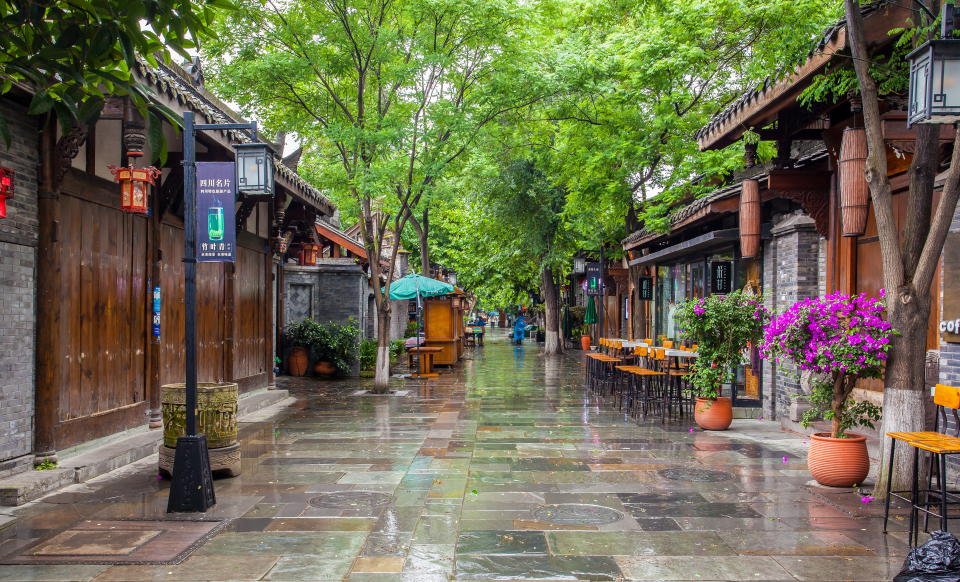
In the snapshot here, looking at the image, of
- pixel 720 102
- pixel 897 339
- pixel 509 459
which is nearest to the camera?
pixel 897 339

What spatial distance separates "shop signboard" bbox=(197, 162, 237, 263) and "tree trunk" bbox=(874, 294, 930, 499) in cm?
624

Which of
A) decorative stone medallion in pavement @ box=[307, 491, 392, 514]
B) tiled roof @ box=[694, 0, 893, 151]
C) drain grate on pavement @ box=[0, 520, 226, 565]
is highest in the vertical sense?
tiled roof @ box=[694, 0, 893, 151]

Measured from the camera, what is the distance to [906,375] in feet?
21.3

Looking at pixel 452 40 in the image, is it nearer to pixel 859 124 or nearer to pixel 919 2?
pixel 859 124

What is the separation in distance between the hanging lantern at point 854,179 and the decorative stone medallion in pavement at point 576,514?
A: 3.51 meters

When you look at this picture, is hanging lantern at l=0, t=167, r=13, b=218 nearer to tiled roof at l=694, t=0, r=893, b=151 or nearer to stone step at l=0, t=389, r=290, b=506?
stone step at l=0, t=389, r=290, b=506

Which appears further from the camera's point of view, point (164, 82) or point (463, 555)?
point (164, 82)

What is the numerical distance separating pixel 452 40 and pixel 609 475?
9947 mm

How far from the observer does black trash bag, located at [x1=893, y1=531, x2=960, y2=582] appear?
4.37 m

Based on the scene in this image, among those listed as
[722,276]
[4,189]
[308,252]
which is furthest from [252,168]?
[308,252]

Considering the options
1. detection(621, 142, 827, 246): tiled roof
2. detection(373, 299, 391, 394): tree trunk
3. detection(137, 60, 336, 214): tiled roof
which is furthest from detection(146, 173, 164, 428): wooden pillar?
detection(621, 142, 827, 246): tiled roof

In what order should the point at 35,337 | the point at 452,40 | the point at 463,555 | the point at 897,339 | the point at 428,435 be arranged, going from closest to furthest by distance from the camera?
the point at 463,555
the point at 897,339
the point at 35,337
the point at 428,435
the point at 452,40

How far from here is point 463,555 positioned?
5.32m

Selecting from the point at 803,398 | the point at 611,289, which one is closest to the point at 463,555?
the point at 803,398
